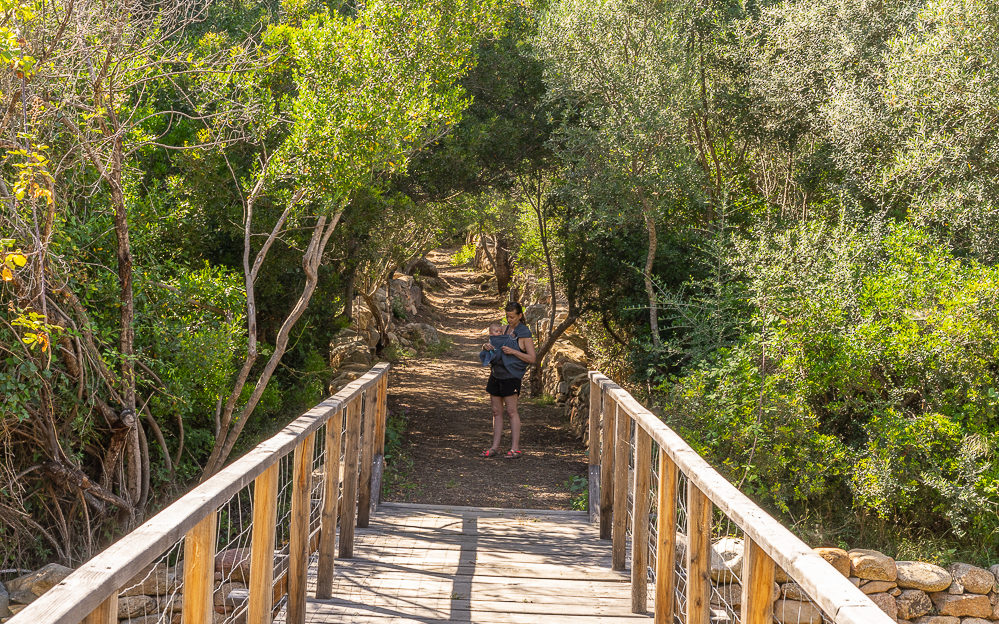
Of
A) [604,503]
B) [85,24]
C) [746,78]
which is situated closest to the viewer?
[85,24]

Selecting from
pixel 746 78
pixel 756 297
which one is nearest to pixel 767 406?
pixel 756 297

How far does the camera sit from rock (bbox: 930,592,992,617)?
6.54 m

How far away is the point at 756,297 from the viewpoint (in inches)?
307

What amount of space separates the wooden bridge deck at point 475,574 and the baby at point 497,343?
228 centimetres

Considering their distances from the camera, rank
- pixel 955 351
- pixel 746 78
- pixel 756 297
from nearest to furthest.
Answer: pixel 955 351
pixel 756 297
pixel 746 78

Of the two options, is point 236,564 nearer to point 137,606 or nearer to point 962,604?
point 137,606

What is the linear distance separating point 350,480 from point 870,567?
4.24 meters

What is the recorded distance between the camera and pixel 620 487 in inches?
196

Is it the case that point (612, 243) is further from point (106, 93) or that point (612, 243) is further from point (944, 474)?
point (106, 93)

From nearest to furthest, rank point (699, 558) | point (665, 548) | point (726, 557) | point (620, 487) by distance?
point (699, 558) < point (665, 548) < point (620, 487) < point (726, 557)

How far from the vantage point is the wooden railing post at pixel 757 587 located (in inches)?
89.2

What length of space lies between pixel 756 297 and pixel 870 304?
1.03 meters

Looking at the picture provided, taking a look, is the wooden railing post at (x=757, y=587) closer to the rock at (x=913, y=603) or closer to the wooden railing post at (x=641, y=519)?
the wooden railing post at (x=641, y=519)

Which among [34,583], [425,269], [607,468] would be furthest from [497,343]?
[425,269]
